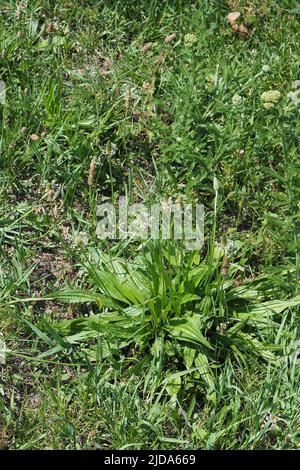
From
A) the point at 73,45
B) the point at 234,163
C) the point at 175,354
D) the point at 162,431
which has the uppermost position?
the point at 73,45

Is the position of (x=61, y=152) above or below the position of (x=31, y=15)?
below

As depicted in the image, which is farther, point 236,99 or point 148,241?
point 236,99

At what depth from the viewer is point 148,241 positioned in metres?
3.70

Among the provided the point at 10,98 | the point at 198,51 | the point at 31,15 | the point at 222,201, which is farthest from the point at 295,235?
the point at 31,15

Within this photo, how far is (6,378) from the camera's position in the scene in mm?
3506

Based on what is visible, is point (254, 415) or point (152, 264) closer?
point (254, 415)

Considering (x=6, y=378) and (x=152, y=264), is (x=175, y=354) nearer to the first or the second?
(x=152, y=264)

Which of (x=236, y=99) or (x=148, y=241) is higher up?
(x=236, y=99)

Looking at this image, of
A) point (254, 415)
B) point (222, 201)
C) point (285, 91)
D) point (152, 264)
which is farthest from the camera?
point (285, 91)

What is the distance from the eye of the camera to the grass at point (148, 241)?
3414 mm

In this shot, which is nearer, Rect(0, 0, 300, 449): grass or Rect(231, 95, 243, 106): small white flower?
Rect(0, 0, 300, 449): grass

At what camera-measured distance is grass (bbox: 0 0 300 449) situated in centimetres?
341

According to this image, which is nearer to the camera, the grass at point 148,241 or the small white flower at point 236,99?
the grass at point 148,241

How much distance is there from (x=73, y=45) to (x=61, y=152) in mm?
814
